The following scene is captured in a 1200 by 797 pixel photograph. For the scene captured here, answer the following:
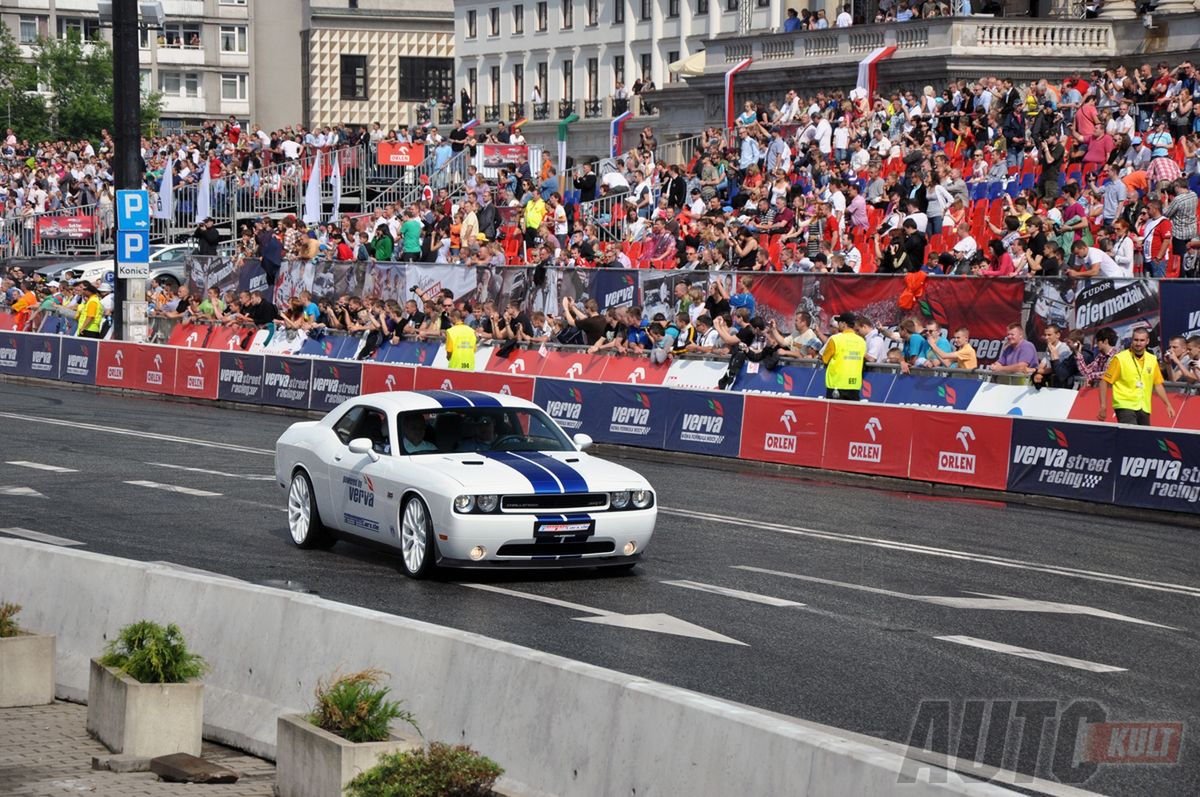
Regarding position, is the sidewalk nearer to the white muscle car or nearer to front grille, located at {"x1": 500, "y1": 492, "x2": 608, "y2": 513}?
the white muscle car

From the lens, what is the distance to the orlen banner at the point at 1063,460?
791 inches

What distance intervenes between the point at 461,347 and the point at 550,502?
14401 mm

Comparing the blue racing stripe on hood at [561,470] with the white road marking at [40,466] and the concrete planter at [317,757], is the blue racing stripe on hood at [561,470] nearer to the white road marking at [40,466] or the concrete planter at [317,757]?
the concrete planter at [317,757]

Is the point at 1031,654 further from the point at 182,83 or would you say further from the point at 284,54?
the point at 182,83

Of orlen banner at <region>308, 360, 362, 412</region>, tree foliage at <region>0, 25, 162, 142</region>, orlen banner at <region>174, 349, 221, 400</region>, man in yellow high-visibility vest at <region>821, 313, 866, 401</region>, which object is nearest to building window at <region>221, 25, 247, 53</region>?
tree foliage at <region>0, 25, 162, 142</region>

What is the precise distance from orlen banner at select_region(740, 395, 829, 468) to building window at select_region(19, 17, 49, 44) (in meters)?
99.2

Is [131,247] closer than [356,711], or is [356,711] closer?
[356,711]

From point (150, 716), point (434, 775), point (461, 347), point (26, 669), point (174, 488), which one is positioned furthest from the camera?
point (461, 347)

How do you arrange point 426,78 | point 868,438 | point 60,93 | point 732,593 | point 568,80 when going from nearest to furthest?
point 732,593 < point 868,438 < point 568,80 < point 426,78 < point 60,93

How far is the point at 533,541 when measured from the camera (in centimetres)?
1423

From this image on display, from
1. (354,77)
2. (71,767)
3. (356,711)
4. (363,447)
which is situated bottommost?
(71,767)

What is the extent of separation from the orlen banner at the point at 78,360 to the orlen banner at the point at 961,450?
20.8m

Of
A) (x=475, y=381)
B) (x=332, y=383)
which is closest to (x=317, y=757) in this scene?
(x=475, y=381)

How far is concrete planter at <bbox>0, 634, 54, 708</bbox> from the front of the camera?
36.2 ft
